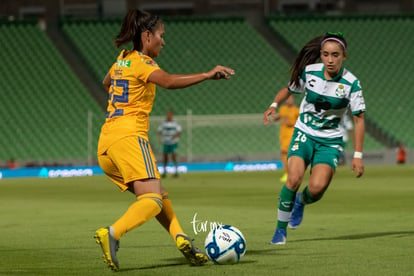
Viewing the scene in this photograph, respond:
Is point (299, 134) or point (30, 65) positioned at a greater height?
point (299, 134)

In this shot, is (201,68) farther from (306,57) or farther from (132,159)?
(132,159)

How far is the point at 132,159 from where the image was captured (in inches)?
300

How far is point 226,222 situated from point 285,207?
9.73 feet

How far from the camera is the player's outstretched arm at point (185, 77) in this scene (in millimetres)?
7199

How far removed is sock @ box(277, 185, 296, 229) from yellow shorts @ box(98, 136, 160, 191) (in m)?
2.30

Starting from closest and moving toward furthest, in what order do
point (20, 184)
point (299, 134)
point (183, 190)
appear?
1. point (299, 134)
2. point (183, 190)
3. point (20, 184)

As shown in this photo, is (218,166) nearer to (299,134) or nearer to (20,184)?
(20,184)

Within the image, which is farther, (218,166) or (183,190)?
(218,166)

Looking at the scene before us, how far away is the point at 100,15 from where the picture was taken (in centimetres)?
3872

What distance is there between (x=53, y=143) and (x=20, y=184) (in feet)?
23.8

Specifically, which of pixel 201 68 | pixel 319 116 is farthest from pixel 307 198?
pixel 201 68

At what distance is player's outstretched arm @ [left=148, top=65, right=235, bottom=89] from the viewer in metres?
7.20

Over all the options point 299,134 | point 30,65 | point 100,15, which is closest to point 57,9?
point 100,15

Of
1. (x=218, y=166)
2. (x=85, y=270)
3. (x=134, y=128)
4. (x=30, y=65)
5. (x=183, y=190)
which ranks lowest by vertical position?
(x=218, y=166)
